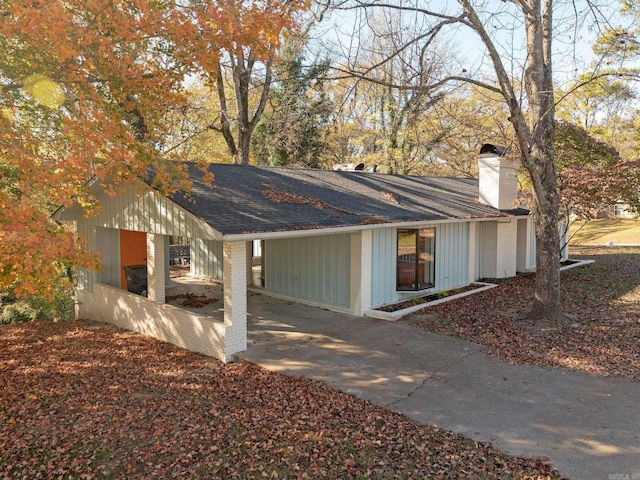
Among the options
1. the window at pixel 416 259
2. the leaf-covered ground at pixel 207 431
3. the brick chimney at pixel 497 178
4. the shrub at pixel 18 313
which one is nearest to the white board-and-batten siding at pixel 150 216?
the leaf-covered ground at pixel 207 431

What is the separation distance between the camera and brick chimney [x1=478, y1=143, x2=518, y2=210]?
16297mm

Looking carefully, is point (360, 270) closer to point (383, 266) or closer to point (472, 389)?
point (383, 266)

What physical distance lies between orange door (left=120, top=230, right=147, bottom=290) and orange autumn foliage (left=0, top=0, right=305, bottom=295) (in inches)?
176

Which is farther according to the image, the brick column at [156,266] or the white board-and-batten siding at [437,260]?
the white board-and-batten siding at [437,260]

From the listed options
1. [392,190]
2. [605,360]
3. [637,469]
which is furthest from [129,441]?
[392,190]

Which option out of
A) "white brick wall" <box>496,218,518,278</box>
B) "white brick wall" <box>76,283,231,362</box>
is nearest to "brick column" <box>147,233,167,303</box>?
"white brick wall" <box>76,283,231,362</box>

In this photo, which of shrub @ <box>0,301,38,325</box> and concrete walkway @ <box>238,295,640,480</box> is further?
shrub @ <box>0,301,38,325</box>

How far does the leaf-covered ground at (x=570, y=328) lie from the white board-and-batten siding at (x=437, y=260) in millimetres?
1064

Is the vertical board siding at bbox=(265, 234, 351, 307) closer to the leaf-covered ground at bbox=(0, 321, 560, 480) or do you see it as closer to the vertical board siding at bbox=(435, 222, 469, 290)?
the vertical board siding at bbox=(435, 222, 469, 290)

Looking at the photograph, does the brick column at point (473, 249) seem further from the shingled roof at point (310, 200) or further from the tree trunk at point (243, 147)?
the tree trunk at point (243, 147)

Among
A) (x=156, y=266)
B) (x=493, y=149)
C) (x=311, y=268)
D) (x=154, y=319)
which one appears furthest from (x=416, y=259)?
(x=154, y=319)

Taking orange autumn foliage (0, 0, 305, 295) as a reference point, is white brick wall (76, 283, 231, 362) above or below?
below

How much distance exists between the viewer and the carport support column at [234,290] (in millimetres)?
8453

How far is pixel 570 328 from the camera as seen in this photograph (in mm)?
9938
